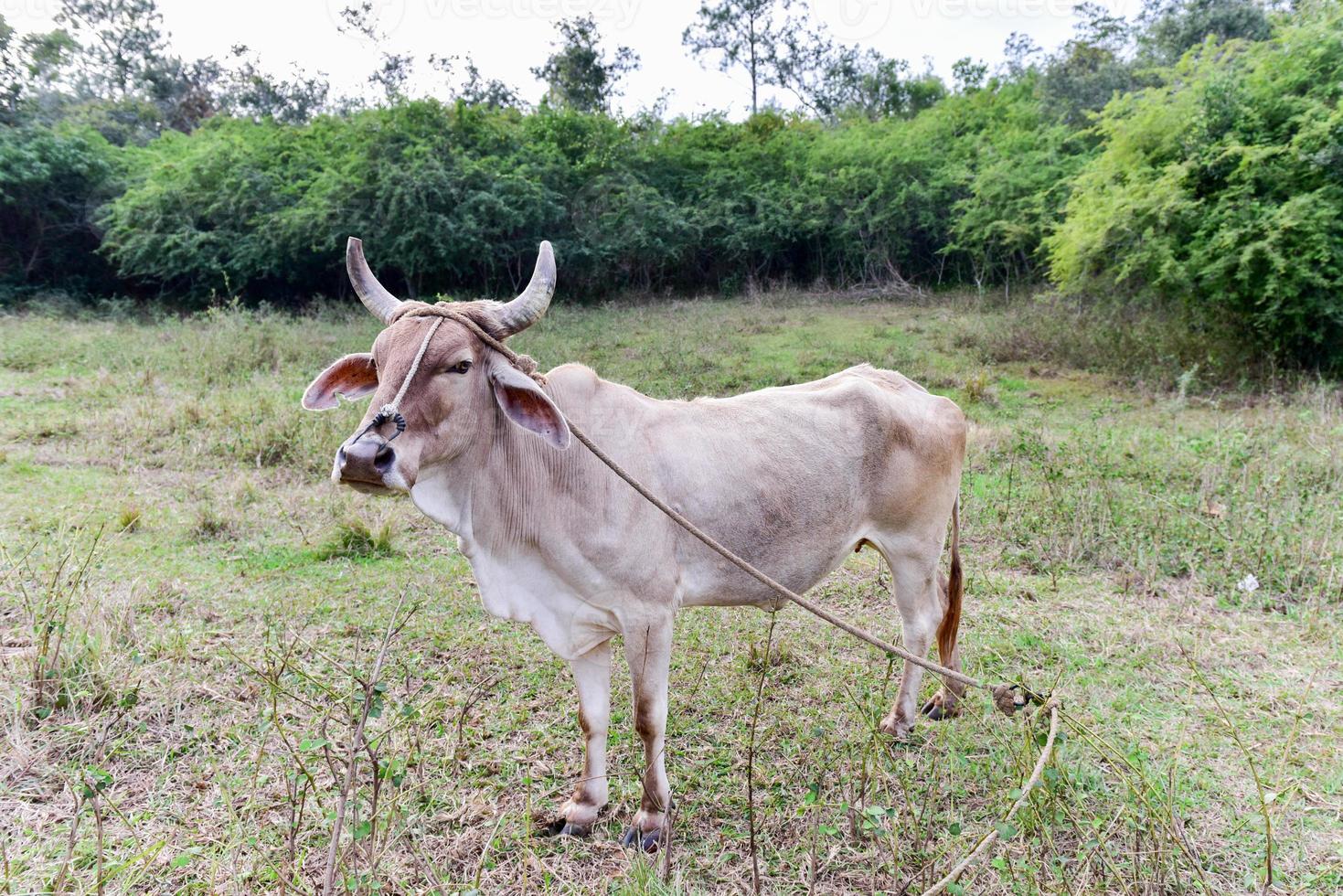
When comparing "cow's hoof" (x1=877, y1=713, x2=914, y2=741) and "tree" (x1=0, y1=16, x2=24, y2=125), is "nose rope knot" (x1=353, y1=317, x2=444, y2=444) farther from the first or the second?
"tree" (x1=0, y1=16, x2=24, y2=125)

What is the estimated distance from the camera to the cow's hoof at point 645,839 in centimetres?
284

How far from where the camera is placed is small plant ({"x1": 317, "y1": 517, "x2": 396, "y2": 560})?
539 centimetres

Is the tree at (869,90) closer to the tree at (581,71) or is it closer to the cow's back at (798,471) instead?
the tree at (581,71)

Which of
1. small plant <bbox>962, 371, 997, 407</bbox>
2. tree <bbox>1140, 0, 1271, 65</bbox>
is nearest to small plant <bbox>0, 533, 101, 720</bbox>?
small plant <bbox>962, 371, 997, 407</bbox>

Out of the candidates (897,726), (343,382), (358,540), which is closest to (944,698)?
(897,726)

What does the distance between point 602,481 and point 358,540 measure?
3374 mm

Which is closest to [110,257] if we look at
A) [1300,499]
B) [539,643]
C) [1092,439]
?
[539,643]

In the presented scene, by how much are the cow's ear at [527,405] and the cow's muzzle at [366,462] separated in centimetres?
45

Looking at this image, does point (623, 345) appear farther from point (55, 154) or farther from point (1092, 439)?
point (55, 154)

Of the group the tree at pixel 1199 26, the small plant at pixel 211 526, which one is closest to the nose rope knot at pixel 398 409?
the small plant at pixel 211 526

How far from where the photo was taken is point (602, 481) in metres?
2.78

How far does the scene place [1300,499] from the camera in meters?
5.59

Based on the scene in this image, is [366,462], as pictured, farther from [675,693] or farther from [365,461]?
[675,693]

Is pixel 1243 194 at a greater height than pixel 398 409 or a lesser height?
greater
